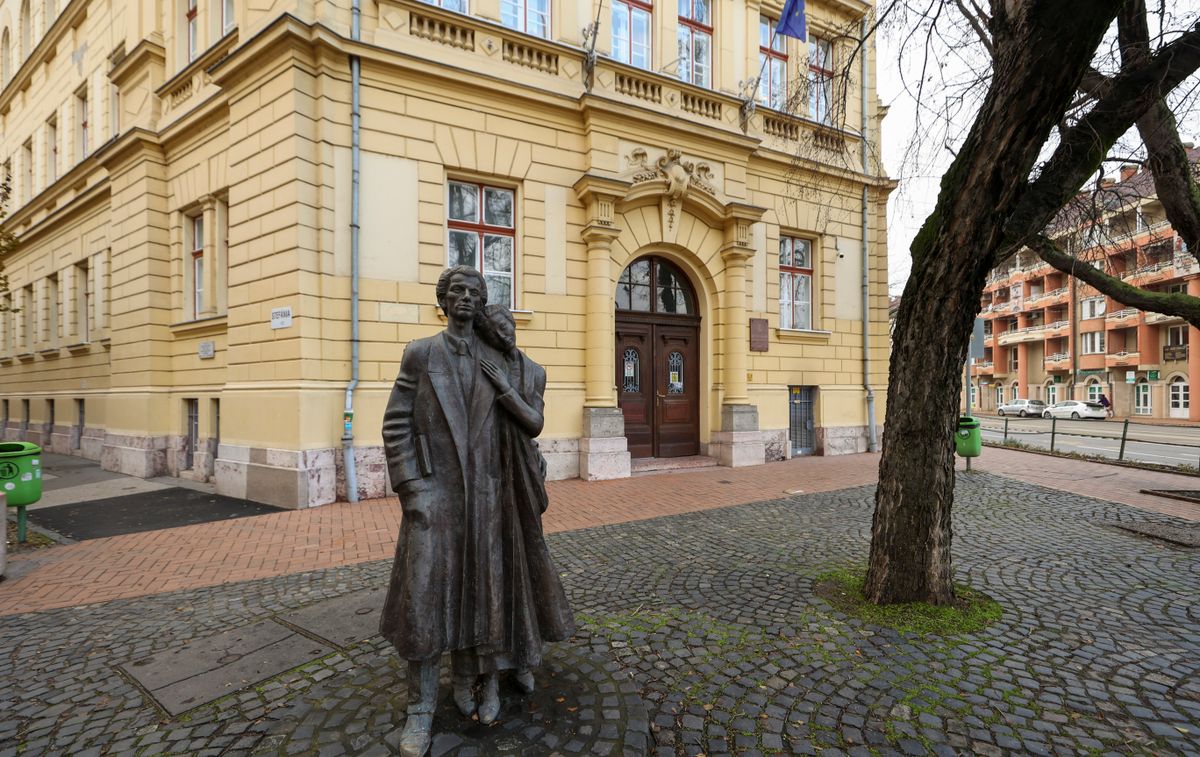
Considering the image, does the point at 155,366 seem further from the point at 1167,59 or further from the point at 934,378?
the point at 1167,59

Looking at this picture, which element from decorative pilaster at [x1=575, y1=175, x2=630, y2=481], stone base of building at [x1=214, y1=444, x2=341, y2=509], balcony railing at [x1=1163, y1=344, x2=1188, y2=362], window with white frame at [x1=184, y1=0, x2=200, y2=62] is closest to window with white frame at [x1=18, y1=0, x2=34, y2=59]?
window with white frame at [x1=184, y1=0, x2=200, y2=62]

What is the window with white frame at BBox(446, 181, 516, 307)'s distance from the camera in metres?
9.27

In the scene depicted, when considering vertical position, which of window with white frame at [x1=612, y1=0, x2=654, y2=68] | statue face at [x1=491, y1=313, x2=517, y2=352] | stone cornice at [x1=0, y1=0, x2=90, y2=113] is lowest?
statue face at [x1=491, y1=313, x2=517, y2=352]

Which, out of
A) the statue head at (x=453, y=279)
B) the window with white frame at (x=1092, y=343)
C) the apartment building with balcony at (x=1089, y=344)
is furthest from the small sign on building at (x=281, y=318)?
the window with white frame at (x=1092, y=343)

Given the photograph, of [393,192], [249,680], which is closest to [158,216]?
[393,192]

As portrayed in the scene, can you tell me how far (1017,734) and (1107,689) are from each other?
814mm

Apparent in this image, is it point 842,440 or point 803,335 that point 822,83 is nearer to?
point 803,335

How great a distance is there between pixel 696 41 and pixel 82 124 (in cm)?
1510

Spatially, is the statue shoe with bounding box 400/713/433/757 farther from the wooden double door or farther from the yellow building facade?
the wooden double door

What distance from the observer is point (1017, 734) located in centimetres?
250

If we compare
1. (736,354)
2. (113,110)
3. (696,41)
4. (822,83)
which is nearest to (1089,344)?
(736,354)

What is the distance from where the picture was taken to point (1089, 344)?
1715 inches

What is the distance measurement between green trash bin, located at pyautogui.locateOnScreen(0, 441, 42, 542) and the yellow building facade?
8.16 ft

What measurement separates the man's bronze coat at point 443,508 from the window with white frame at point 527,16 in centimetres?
930
